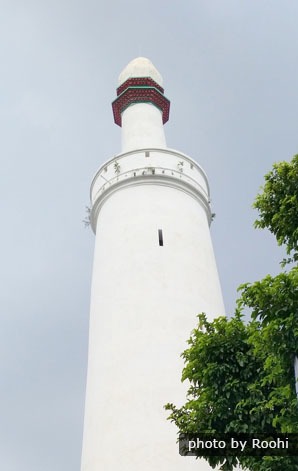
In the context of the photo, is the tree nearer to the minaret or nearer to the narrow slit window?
the minaret

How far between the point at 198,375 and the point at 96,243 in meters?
12.5

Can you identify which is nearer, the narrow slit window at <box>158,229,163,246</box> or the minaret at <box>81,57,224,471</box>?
the minaret at <box>81,57,224,471</box>

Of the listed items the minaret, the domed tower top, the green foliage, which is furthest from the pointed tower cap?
the green foliage

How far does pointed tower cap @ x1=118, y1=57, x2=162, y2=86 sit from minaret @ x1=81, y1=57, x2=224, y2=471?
12.2 feet

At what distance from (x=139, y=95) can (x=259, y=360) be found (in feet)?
66.9

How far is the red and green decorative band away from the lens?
3002 cm

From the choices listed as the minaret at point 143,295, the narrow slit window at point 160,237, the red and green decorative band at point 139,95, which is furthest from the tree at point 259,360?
the red and green decorative band at point 139,95

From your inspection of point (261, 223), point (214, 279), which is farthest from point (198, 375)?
point (214, 279)

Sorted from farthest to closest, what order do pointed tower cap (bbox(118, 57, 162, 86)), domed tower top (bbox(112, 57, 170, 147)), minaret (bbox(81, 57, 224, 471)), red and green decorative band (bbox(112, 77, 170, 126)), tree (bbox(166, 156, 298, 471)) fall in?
pointed tower cap (bbox(118, 57, 162, 86)), red and green decorative band (bbox(112, 77, 170, 126)), domed tower top (bbox(112, 57, 170, 147)), minaret (bbox(81, 57, 224, 471)), tree (bbox(166, 156, 298, 471))

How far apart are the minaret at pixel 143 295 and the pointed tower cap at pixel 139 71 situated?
371cm

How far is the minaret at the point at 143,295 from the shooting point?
17609 millimetres

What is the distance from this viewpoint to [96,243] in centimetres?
2405

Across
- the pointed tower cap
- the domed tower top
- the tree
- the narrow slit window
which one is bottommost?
the tree

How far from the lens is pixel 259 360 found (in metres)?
11.9
